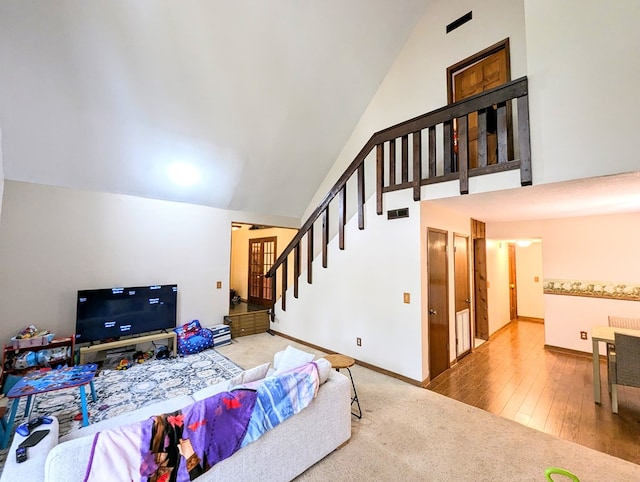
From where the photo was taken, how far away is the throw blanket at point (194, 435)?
132 centimetres

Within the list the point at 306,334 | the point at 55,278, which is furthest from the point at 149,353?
the point at 306,334

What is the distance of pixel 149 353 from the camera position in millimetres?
4492

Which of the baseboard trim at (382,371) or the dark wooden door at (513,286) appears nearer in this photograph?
the baseboard trim at (382,371)

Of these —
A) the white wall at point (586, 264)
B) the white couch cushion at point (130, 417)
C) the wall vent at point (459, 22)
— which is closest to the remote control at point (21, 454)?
the white couch cushion at point (130, 417)

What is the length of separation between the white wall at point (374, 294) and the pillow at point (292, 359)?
1.69 meters

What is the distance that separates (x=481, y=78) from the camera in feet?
13.9

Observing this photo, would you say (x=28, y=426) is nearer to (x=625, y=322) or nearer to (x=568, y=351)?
(x=625, y=322)

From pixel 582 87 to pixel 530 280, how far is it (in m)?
6.22

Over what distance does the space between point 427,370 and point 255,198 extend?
14.4 feet

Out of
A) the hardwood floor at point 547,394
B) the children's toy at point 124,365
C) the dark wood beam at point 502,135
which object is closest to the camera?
the hardwood floor at point 547,394

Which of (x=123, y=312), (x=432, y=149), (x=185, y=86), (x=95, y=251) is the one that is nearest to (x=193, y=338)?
(x=123, y=312)

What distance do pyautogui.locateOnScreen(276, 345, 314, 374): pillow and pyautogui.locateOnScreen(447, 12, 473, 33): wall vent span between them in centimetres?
542

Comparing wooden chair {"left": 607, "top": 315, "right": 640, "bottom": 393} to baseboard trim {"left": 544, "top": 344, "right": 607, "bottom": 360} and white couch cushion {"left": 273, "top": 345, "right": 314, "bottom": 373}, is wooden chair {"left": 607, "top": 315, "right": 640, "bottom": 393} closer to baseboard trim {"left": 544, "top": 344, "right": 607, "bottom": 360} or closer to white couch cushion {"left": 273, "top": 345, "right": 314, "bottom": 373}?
baseboard trim {"left": 544, "top": 344, "right": 607, "bottom": 360}

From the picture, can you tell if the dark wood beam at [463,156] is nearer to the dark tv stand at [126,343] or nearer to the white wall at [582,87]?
the white wall at [582,87]
